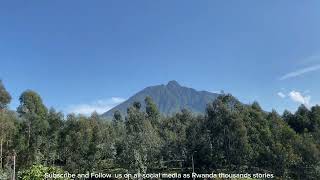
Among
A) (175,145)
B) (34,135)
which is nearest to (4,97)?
(34,135)

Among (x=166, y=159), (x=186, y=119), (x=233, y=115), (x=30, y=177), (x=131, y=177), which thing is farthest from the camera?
(x=186, y=119)

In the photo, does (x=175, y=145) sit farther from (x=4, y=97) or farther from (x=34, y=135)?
(x=4, y=97)

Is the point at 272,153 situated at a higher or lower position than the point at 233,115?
lower

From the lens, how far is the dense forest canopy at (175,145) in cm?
5028

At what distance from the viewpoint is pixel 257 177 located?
164 feet

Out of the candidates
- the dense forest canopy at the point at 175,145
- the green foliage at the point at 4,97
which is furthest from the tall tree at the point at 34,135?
the green foliage at the point at 4,97

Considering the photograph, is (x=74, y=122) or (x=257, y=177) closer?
(x=257, y=177)

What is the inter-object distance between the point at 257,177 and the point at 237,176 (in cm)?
255

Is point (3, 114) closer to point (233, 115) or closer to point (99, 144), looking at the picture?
point (99, 144)

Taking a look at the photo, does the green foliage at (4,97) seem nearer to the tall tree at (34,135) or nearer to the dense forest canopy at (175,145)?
the dense forest canopy at (175,145)

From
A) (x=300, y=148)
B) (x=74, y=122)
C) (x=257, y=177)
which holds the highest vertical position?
(x=74, y=122)

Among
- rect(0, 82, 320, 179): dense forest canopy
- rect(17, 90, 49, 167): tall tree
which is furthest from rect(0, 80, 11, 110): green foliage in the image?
rect(17, 90, 49, 167): tall tree

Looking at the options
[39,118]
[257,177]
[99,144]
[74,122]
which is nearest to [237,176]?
[257,177]

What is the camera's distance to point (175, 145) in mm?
59062
